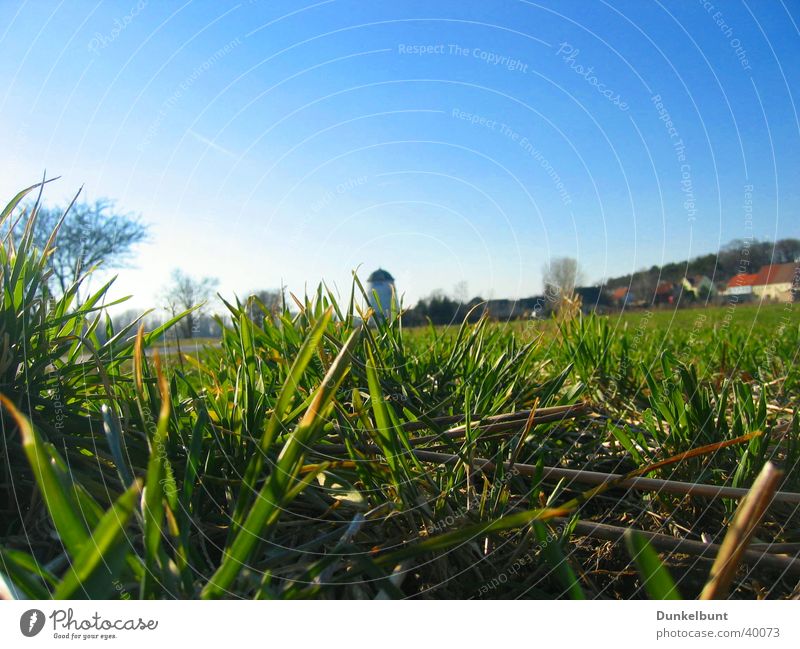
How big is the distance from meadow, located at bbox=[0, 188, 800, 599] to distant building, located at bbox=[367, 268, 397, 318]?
236mm

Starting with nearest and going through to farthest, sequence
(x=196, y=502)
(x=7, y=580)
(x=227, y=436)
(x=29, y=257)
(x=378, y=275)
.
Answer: (x=7, y=580) → (x=196, y=502) → (x=227, y=436) → (x=29, y=257) → (x=378, y=275)

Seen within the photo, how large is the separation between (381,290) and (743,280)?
1.09 m

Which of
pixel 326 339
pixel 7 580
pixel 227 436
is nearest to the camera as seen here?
pixel 7 580

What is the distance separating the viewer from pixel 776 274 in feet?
4.63

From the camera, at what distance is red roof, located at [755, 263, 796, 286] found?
1.29m

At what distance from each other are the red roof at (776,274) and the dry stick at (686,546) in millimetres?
742

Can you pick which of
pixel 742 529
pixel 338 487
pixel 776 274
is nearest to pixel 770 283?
pixel 776 274
